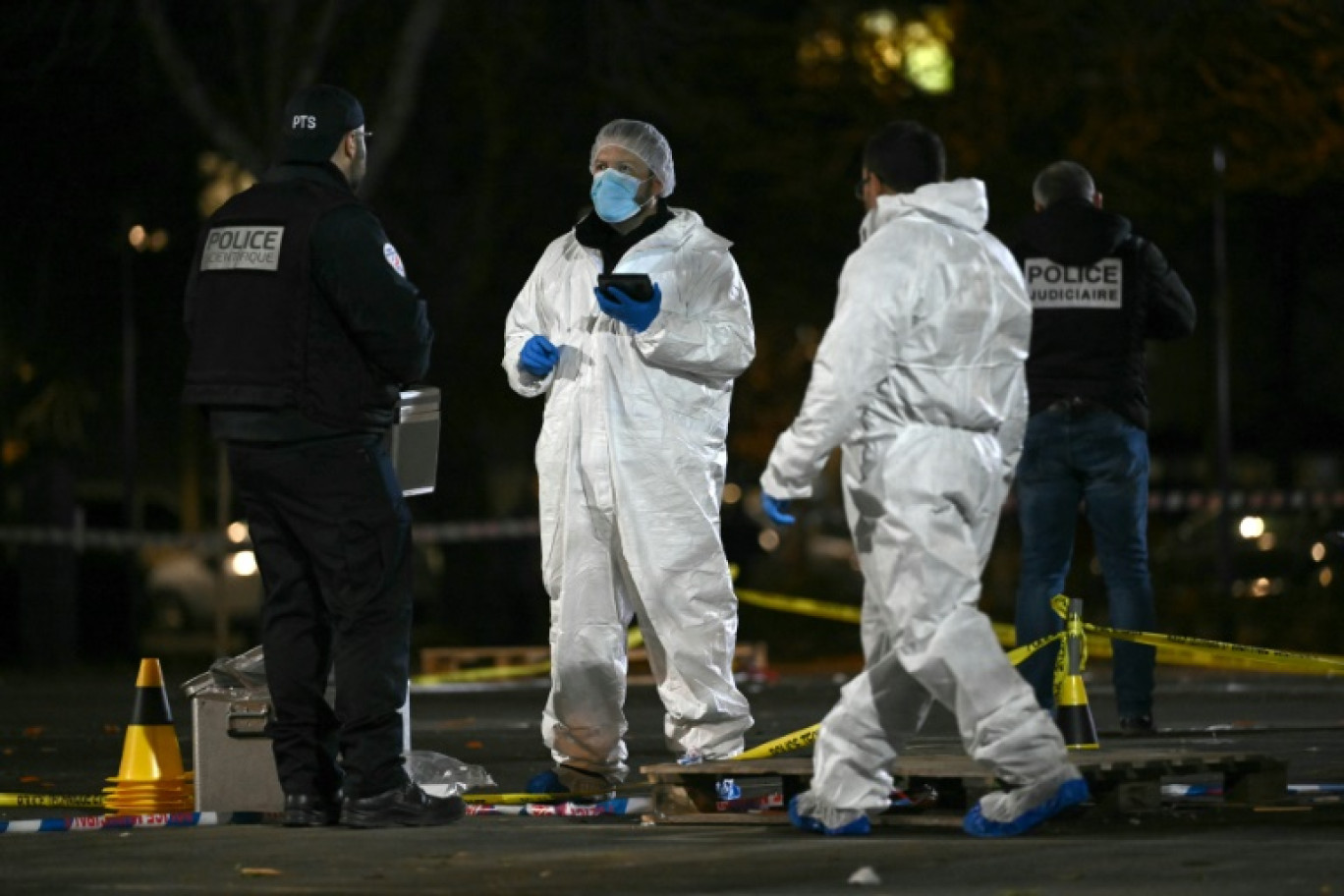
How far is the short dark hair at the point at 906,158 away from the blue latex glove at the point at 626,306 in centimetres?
126

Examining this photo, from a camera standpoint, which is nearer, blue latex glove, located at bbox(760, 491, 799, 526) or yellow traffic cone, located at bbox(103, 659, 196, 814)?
blue latex glove, located at bbox(760, 491, 799, 526)

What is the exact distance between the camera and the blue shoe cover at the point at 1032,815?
8523mm

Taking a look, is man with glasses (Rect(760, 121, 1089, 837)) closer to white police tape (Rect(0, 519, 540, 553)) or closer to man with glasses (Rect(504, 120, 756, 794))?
man with glasses (Rect(504, 120, 756, 794))

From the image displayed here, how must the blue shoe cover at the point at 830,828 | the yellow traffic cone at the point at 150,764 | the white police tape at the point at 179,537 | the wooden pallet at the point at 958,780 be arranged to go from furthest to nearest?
the white police tape at the point at 179,537, the yellow traffic cone at the point at 150,764, the wooden pallet at the point at 958,780, the blue shoe cover at the point at 830,828

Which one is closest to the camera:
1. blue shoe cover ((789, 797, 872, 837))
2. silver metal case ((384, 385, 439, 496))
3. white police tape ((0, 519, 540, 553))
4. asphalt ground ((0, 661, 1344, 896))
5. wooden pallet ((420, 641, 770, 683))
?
asphalt ground ((0, 661, 1344, 896))

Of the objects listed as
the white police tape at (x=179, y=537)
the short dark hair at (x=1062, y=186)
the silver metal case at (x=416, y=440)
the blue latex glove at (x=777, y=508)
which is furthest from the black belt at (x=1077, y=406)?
the white police tape at (x=179, y=537)

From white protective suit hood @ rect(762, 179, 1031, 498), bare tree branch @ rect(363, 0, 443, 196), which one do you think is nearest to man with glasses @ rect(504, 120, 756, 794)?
white protective suit hood @ rect(762, 179, 1031, 498)

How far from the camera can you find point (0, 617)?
24531 millimetres

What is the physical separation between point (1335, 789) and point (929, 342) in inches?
96.3

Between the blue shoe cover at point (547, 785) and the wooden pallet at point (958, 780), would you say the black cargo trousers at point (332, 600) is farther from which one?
the blue shoe cover at point (547, 785)

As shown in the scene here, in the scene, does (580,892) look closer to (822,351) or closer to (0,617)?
(822,351)

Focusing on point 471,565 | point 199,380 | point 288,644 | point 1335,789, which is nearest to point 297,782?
point 288,644

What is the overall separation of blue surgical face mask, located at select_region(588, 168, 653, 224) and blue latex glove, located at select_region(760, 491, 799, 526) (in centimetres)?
191

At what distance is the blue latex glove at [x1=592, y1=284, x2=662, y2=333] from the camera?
9938 mm
